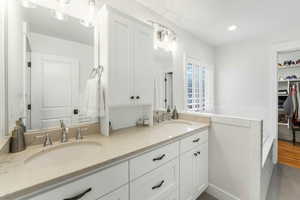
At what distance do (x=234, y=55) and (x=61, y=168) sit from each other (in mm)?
3713

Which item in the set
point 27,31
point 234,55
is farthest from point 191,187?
point 234,55

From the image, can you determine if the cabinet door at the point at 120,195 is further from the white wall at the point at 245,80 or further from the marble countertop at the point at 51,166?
the white wall at the point at 245,80

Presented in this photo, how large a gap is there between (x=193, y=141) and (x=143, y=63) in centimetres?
106

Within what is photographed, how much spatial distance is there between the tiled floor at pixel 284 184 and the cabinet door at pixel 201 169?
81cm

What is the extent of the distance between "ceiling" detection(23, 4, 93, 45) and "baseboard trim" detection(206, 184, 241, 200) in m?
2.25

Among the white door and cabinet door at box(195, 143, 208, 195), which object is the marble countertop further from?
cabinet door at box(195, 143, 208, 195)

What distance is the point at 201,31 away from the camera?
8.64ft

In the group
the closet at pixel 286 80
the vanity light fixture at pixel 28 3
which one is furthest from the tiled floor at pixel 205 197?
the closet at pixel 286 80

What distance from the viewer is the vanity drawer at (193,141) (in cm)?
143

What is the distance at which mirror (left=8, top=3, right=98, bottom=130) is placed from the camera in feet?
3.44

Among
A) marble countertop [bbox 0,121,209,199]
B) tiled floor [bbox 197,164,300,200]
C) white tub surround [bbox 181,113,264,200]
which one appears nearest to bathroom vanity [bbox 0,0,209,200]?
marble countertop [bbox 0,121,209,199]

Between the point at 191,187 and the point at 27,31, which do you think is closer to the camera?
the point at 27,31

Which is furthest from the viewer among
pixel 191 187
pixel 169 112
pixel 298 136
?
pixel 298 136

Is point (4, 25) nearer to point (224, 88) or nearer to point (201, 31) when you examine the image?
point (201, 31)
